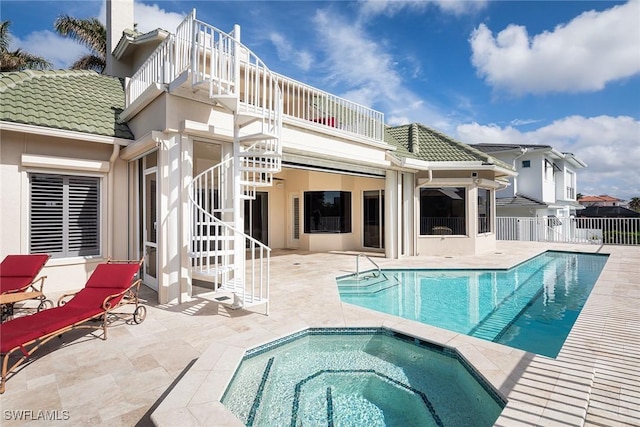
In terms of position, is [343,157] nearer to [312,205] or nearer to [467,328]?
[312,205]

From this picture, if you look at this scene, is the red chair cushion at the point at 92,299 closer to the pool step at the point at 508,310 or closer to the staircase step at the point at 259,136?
the staircase step at the point at 259,136

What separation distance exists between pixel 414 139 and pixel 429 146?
2.30ft

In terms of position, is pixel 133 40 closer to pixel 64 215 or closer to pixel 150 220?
pixel 64 215

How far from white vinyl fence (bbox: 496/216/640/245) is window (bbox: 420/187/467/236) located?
25.6 ft

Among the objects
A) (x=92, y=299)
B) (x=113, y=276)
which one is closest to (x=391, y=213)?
(x=113, y=276)

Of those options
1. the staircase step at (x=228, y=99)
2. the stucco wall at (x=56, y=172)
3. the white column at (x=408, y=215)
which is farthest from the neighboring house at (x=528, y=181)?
the stucco wall at (x=56, y=172)

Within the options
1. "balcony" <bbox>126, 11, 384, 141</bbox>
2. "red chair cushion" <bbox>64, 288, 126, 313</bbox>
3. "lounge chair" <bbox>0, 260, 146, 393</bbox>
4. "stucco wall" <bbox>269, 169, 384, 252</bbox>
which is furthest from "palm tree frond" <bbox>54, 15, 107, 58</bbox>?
"red chair cushion" <bbox>64, 288, 126, 313</bbox>

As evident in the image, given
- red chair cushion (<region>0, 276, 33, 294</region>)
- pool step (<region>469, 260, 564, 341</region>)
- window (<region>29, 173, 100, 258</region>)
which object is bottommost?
pool step (<region>469, 260, 564, 341</region>)

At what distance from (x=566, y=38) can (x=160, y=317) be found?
1421 cm

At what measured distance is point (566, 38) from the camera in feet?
33.6

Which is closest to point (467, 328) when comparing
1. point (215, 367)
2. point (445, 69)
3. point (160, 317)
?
point (215, 367)

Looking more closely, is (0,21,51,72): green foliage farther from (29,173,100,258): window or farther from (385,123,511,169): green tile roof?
(385,123,511,169): green tile roof

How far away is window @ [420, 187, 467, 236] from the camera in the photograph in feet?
40.4

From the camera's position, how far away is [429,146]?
1315 centimetres
